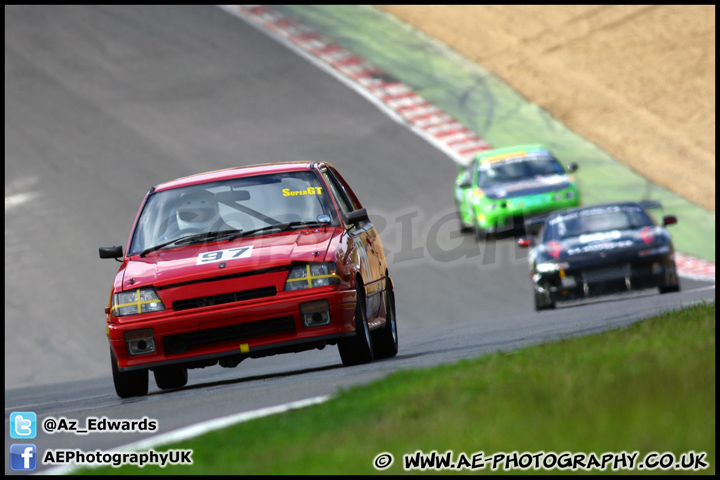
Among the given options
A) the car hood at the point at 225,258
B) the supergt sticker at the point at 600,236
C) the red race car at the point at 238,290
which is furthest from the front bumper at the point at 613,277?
the car hood at the point at 225,258

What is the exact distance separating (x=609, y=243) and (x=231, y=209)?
719 centimetres

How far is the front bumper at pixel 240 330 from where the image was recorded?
877 centimetres

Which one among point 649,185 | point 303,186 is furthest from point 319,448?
point 649,185

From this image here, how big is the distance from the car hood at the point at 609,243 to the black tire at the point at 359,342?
6.75 m

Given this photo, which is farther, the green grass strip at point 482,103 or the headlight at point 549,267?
the green grass strip at point 482,103

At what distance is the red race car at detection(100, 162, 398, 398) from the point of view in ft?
28.8

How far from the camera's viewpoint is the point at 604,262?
1546 cm

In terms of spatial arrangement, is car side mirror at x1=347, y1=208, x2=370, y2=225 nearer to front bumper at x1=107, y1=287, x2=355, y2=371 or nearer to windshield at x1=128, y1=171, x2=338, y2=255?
windshield at x1=128, y1=171, x2=338, y2=255

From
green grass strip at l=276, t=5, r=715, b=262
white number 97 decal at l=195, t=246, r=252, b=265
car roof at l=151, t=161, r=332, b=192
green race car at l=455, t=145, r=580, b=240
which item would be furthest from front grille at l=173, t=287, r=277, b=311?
green grass strip at l=276, t=5, r=715, b=262

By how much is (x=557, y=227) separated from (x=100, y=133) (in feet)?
43.7

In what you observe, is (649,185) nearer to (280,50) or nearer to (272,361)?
(280,50)


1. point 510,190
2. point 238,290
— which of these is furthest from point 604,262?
point 238,290

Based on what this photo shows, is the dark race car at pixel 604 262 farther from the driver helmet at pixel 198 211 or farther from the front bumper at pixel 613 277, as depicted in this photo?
the driver helmet at pixel 198 211

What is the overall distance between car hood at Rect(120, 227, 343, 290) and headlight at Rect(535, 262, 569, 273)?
6.76 metres
